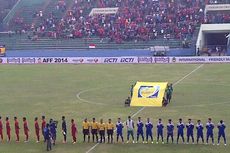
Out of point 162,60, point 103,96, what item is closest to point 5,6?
point 162,60

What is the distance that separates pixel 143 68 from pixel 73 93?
48.9 feet

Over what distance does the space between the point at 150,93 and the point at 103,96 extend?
17.5 feet

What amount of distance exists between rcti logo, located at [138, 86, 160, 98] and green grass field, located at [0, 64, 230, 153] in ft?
2.58

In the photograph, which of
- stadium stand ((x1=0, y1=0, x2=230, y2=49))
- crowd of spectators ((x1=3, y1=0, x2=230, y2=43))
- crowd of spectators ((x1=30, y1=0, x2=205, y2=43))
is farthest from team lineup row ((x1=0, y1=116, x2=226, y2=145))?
crowd of spectators ((x1=30, y1=0, x2=205, y2=43))

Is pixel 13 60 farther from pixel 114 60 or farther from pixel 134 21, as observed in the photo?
pixel 134 21

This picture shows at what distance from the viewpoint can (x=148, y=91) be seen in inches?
1166

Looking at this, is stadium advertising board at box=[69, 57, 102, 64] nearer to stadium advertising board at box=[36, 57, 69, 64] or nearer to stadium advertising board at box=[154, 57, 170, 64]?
stadium advertising board at box=[36, 57, 69, 64]

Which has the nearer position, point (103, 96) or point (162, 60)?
point (103, 96)

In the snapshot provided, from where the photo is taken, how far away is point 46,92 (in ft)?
121

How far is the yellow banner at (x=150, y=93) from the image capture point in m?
29.6

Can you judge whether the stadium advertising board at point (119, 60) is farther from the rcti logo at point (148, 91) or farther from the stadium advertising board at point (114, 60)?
the rcti logo at point (148, 91)

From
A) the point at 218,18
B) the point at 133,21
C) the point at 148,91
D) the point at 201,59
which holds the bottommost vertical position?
the point at 201,59

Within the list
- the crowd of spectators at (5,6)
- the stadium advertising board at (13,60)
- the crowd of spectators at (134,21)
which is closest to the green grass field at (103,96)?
the stadium advertising board at (13,60)

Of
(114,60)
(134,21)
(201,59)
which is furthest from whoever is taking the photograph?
(134,21)
